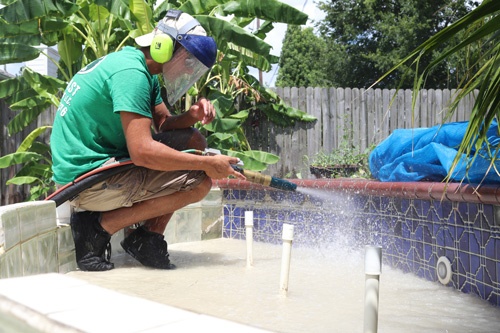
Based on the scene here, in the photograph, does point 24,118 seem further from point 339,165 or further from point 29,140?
point 339,165

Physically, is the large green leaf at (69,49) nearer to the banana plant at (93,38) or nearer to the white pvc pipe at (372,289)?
the banana plant at (93,38)

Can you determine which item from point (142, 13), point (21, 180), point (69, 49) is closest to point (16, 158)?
point (21, 180)

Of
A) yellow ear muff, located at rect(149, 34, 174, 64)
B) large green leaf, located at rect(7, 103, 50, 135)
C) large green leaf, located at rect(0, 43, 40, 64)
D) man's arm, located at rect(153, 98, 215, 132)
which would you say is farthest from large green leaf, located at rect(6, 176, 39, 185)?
yellow ear muff, located at rect(149, 34, 174, 64)

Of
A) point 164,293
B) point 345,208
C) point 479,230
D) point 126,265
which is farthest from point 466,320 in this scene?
point 126,265

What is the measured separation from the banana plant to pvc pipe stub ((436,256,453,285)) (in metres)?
4.60

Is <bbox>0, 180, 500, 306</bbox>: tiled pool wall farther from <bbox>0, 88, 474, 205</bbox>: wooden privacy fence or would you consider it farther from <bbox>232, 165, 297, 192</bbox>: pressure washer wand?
<bbox>0, 88, 474, 205</bbox>: wooden privacy fence

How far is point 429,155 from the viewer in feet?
12.3

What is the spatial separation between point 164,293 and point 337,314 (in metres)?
0.91

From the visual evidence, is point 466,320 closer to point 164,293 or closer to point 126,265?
point 164,293

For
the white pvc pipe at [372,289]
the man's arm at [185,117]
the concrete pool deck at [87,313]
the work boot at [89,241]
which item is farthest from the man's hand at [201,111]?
the concrete pool deck at [87,313]

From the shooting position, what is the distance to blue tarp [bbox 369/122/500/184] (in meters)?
3.16

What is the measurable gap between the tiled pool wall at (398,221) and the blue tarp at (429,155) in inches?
6.3

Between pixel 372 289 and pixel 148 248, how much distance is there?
235cm

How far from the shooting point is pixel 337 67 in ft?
78.6
